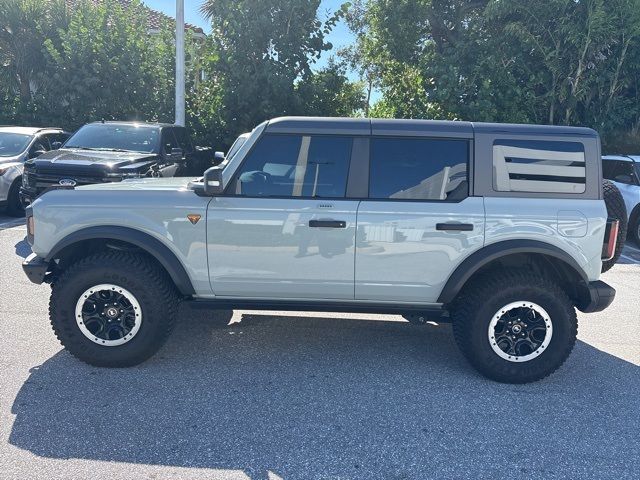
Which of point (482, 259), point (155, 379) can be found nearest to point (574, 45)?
point (482, 259)

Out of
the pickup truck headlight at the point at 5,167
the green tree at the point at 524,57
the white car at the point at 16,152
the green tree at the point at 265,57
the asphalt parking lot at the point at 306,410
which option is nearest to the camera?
the asphalt parking lot at the point at 306,410

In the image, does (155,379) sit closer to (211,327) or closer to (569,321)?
(211,327)

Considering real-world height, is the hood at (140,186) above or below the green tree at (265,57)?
below

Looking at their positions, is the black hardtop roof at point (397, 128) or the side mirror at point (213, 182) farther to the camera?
the black hardtop roof at point (397, 128)

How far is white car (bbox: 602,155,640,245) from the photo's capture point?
362 inches

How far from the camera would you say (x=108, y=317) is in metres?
3.97

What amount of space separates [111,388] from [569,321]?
333cm

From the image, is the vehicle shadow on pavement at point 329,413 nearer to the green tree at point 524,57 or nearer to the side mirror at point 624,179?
the side mirror at point 624,179

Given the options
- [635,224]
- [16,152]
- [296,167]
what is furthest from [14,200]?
[635,224]

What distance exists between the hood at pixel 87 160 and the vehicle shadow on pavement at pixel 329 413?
143 inches

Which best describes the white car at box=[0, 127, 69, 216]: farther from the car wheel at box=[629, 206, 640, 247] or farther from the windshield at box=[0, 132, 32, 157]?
the car wheel at box=[629, 206, 640, 247]

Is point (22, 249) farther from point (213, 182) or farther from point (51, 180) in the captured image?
point (213, 182)

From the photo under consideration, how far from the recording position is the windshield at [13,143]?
31.8 feet

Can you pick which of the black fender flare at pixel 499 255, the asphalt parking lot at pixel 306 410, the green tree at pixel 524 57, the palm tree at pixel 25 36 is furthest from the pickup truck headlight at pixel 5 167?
the green tree at pixel 524 57
